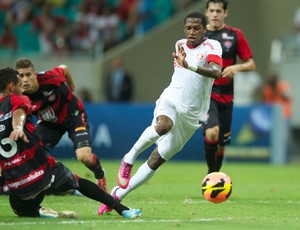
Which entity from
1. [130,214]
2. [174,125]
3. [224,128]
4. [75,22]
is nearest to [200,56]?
[174,125]

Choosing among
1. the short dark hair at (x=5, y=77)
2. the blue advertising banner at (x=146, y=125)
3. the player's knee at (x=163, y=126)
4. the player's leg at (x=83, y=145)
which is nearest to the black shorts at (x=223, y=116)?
the player's leg at (x=83, y=145)

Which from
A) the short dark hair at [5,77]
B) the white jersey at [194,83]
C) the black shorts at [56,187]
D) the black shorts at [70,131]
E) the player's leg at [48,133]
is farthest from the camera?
the player's leg at [48,133]

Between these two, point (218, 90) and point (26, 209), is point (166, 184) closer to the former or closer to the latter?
point (218, 90)

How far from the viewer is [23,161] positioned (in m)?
8.80

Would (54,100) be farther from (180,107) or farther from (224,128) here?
(224,128)

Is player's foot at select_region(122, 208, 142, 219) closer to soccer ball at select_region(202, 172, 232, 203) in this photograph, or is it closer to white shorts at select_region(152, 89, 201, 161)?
soccer ball at select_region(202, 172, 232, 203)

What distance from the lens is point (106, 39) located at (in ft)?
82.2

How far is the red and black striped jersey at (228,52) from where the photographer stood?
12.6m

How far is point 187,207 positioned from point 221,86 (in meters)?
2.62

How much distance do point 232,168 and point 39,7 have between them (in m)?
8.92

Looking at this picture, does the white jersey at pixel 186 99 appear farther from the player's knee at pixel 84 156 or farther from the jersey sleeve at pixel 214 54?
the player's knee at pixel 84 156

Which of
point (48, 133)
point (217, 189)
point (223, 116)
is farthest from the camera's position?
point (223, 116)

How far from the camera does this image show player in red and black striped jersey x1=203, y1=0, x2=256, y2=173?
12.4 m

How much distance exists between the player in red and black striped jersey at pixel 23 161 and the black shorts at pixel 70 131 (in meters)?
1.85
